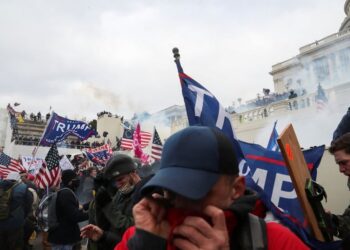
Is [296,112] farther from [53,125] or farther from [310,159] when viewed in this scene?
[310,159]

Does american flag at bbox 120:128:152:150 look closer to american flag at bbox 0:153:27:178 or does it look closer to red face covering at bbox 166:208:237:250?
american flag at bbox 0:153:27:178

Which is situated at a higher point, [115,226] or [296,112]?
[296,112]

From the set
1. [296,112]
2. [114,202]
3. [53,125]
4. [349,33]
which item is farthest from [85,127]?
[349,33]

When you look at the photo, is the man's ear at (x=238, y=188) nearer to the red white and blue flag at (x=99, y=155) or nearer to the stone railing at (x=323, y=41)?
the red white and blue flag at (x=99, y=155)

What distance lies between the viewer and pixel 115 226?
318 cm

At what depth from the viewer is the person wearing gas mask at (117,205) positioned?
10.3ft

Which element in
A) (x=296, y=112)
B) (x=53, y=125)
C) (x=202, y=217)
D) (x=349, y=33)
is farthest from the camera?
(x=349, y=33)

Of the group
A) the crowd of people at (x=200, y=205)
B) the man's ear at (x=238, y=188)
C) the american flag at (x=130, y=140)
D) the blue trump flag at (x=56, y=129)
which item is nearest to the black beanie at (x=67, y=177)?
the crowd of people at (x=200, y=205)

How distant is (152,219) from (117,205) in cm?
217

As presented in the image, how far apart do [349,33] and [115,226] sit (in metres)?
38.5

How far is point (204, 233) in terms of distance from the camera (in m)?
1.12

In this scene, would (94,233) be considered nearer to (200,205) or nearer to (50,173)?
(200,205)

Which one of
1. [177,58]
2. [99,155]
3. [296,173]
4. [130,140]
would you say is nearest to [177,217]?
[296,173]

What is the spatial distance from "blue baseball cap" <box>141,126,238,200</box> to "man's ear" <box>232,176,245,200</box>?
0.21ft
